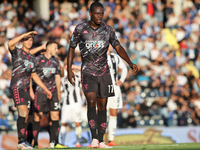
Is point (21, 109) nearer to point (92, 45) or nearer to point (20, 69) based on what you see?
point (20, 69)

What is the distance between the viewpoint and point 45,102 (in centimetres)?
862

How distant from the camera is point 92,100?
602 cm

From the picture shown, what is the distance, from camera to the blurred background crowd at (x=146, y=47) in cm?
1291

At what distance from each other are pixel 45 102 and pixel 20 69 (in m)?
1.41

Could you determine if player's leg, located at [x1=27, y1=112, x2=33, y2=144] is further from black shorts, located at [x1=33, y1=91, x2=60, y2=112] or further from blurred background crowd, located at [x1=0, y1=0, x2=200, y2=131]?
blurred background crowd, located at [x1=0, y1=0, x2=200, y2=131]

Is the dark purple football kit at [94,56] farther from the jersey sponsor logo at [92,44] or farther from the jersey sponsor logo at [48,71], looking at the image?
the jersey sponsor logo at [48,71]

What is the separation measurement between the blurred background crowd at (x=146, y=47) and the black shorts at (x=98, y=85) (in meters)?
6.30

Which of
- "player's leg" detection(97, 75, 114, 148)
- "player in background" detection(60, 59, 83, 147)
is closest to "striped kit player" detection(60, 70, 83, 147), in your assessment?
"player in background" detection(60, 59, 83, 147)

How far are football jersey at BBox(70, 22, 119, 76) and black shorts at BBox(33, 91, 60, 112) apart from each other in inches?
102

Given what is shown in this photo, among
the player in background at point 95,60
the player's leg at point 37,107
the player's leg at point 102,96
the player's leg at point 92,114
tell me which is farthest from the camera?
the player's leg at point 37,107

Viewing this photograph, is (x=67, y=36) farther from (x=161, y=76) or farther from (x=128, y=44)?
(x=161, y=76)

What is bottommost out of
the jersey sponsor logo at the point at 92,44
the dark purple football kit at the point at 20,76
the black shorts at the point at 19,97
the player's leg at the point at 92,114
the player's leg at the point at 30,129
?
the player's leg at the point at 30,129

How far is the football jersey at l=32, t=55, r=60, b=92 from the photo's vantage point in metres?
8.60

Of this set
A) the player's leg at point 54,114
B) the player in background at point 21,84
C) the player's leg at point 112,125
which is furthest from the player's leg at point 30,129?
the player's leg at point 112,125
